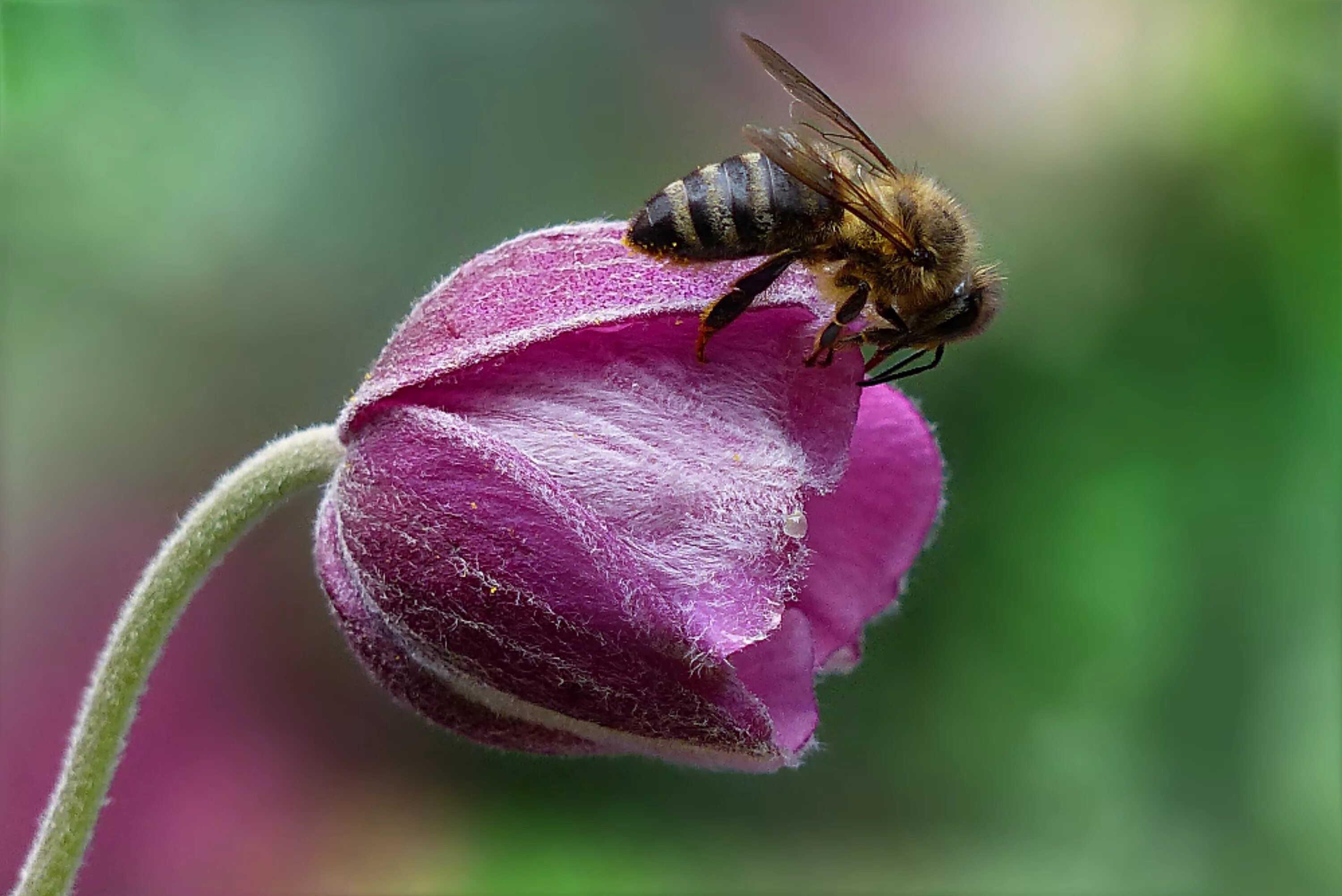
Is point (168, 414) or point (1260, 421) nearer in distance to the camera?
point (168, 414)

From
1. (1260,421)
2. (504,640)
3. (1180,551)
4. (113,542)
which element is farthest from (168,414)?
(1260,421)

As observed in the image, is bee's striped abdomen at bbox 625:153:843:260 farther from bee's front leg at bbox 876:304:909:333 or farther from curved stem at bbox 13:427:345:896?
curved stem at bbox 13:427:345:896


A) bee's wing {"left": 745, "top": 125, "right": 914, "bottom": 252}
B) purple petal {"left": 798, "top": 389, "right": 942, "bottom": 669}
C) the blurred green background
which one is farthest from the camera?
the blurred green background

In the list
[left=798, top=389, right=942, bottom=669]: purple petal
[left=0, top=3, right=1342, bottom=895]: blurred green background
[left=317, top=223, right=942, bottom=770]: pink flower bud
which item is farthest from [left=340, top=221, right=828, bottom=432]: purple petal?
[left=0, top=3, right=1342, bottom=895]: blurred green background

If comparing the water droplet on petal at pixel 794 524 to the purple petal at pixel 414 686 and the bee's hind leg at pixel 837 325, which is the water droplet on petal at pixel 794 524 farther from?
the purple petal at pixel 414 686

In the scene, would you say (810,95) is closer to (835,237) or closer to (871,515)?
(835,237)

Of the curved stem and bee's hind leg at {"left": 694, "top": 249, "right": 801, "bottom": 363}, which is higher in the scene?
bee's hind leg at {"left": 694, "top": 249, "right": 801, "bottom": 363}

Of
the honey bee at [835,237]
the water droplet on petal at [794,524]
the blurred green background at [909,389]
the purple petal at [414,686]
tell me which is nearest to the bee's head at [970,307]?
the honey bee at [835,237]

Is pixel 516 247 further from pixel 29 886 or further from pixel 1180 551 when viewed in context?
pixel 1180 551
